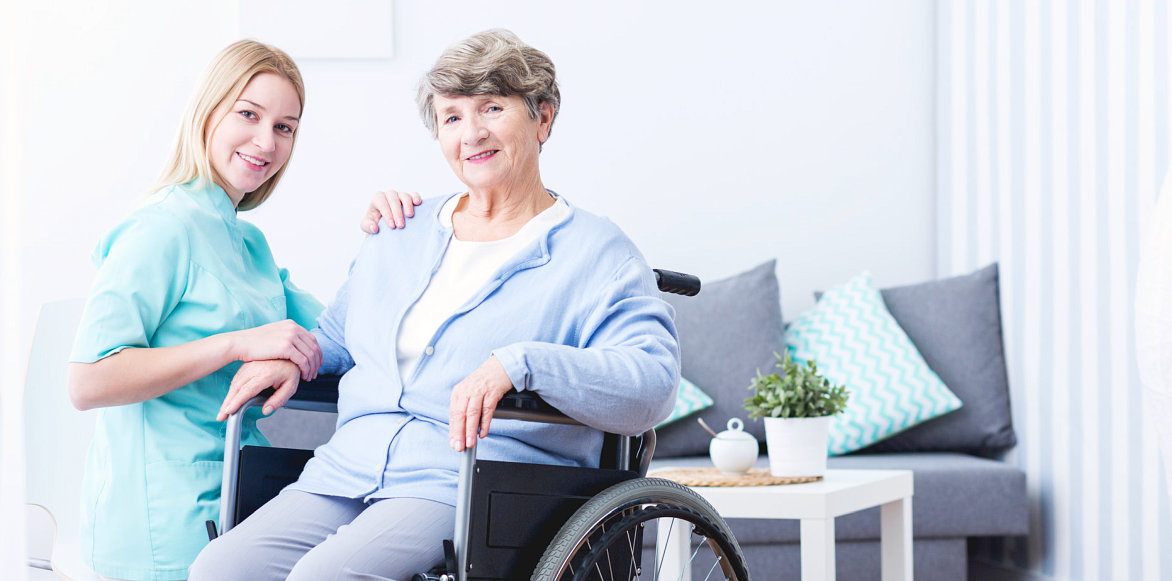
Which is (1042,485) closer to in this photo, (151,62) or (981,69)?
(981,69)

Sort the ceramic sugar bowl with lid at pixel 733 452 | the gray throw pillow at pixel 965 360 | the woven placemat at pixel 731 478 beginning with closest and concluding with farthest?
the woven placemat at pixel 731 478, the ceramic sugar bowl with lid at pixel 733 452, the gray throw pillow at pixel 965 360

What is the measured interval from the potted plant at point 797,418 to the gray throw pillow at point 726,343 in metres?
0.67

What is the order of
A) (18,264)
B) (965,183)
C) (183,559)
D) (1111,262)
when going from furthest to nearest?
(965,183) → (1111,262) → (183,559) → (18,264)

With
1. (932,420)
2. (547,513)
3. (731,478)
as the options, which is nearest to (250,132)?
(547,513)

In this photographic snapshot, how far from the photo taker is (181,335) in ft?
4.70

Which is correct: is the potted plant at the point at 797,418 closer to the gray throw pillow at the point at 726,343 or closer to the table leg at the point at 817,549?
the table leg at the point at 817,549

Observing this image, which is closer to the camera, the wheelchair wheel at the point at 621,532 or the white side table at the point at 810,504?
the wheelchair wheel at the point at 621,532

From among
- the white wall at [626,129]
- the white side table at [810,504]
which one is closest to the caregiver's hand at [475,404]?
the white side table at [810,504]

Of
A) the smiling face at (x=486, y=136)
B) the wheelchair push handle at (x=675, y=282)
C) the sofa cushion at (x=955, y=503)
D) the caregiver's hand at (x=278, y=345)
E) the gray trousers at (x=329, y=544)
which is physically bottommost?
the sofa cushion at (x=955, y=503)

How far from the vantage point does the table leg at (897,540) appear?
2.13 m

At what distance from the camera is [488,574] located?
1159 mm

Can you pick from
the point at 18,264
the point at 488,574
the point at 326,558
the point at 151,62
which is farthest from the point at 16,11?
the point at 151,62

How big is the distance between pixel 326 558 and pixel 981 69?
99.7 inches

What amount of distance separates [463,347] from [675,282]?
0.33 metres
